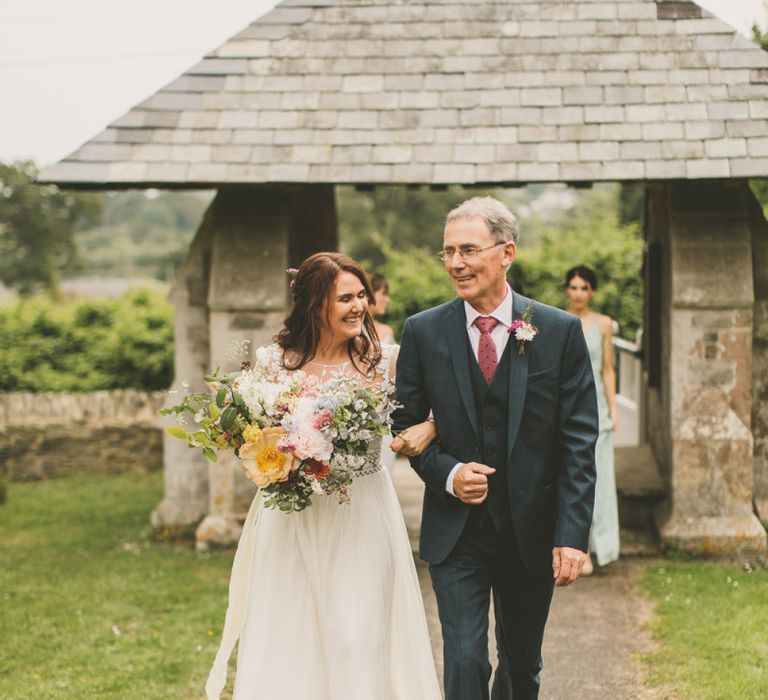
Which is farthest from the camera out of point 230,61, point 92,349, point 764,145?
point 92,349

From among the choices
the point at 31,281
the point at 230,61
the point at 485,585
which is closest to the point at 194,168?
the point at 230,61

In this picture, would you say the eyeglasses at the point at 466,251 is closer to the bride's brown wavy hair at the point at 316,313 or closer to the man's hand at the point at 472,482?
the bride's brown wavy hair at the point at 316,313

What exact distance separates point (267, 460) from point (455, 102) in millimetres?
4966

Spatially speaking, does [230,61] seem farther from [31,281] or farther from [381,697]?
[31,281]

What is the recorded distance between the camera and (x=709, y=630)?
610cm

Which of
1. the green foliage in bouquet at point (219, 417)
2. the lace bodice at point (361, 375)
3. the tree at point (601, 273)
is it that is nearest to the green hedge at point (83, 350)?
the tree at point (601, 273)

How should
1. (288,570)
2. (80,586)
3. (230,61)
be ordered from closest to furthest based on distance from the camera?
(288,570) → (80,586) → (230,61)

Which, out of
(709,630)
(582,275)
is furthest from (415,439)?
(582,275)

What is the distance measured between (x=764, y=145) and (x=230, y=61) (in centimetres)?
445

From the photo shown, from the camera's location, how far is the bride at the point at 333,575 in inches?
157

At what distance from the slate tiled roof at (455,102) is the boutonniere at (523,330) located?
3.69 m

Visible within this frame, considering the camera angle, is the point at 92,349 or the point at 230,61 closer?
the point at 230,61

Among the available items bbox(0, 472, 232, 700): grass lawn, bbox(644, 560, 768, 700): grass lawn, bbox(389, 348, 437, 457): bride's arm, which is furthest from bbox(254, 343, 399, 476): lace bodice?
bbox(644, 560, 768, 700): grass lawn

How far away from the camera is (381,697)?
156 inches
